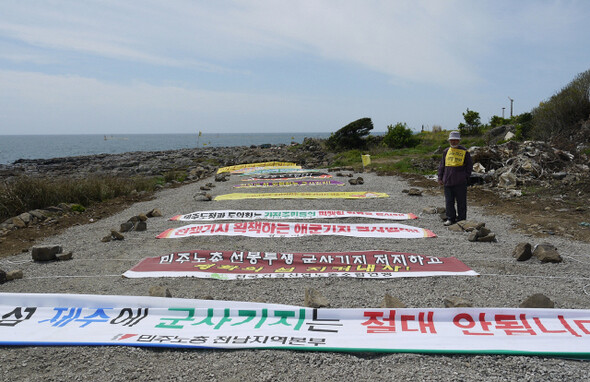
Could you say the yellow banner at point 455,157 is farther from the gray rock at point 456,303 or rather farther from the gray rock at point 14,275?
the gray rock at point 14,275

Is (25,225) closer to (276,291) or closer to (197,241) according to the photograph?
(197,241)

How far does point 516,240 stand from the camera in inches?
279

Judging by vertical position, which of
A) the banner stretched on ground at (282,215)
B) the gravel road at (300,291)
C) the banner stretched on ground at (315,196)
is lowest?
the gravel road at (300,291)

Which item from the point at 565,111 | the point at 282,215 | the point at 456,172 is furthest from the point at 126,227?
the point at 565,111

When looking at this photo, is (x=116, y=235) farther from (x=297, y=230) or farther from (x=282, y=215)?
(x=282, y=215)

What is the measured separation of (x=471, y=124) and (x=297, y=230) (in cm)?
2702

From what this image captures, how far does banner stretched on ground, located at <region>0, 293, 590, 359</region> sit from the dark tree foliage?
28.2 m

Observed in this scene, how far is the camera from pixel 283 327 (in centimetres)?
373

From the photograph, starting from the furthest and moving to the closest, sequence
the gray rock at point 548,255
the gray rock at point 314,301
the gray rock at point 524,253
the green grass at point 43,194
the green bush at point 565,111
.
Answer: the green bush at point 565,111, the green grass at point 43,194, the gray rock at point 524,253, the gray rock at point 548,255, the gray rock at point 314,301

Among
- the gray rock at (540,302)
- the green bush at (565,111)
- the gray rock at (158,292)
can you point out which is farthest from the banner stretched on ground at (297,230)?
the green bush at (565,111)

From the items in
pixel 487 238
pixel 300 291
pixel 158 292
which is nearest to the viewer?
pixel 158 292

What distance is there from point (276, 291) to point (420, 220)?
16.9 ft

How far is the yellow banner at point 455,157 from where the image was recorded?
25.3 ft

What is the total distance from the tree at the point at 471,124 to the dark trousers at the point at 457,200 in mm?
23993
